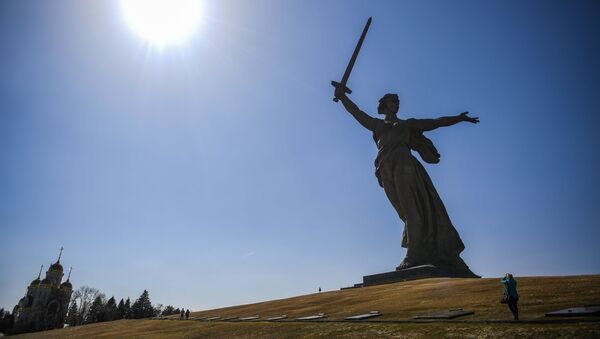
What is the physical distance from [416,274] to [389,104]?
36.4 ft

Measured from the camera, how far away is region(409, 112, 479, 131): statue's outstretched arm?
19.9m

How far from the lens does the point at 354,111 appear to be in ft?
75.8

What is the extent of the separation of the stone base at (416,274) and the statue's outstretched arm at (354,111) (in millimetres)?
9427

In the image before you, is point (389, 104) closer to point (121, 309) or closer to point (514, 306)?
point (514, 306)

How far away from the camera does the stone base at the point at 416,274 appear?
16.6 m

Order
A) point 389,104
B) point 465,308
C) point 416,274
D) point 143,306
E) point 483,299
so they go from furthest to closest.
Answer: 1. point 143,306
2. point 389,104
3. point 416,274
4. point 483,299
5. point 465,308

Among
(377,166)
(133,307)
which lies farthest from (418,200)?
(133,307)

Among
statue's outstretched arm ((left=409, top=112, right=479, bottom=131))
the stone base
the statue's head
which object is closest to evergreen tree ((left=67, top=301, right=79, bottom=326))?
the stone base

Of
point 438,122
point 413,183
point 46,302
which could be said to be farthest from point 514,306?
point 46,302

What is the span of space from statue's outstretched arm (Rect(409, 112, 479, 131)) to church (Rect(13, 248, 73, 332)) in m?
71.7

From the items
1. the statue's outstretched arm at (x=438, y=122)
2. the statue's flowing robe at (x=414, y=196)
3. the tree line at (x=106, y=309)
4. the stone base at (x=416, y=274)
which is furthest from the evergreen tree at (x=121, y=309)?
the statue's outstretched arm at (x=438, y=122)

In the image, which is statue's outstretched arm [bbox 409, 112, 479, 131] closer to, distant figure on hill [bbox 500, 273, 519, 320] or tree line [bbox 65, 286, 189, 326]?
distant figure on hill [bbox 500, 273, 519, 320]

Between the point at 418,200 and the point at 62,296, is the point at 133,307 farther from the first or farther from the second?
the point at 418,200

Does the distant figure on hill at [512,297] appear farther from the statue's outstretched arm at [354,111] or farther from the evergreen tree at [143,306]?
the evergreen tree at [143,306]
